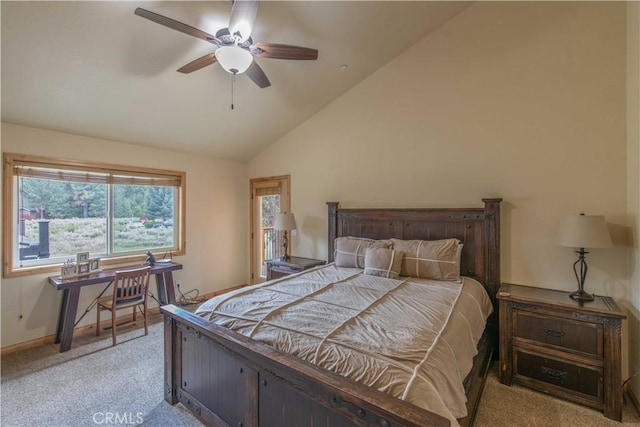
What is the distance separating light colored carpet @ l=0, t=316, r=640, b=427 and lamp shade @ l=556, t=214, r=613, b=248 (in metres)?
1.23

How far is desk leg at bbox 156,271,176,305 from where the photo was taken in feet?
12.8

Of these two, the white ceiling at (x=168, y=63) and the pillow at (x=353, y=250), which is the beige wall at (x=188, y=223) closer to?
the white ceiling at (x=168, y=63)

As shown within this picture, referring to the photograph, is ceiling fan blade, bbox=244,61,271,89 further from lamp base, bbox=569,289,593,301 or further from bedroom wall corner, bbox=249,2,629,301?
lamp base, bbox=569,289,593,301

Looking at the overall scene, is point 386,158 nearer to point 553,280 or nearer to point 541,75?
point 541,75

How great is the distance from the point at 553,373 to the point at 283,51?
3.32 meters

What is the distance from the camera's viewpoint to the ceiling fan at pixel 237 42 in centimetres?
171

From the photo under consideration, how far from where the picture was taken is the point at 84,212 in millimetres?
3496

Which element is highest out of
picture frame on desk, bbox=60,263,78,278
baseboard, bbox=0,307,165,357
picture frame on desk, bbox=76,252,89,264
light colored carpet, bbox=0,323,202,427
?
picture frame on desk, bbox=76,252,89,264

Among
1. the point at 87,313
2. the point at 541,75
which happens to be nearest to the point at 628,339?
the point at 541,75

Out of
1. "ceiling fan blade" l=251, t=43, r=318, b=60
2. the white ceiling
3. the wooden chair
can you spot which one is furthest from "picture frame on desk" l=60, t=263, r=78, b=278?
"ceiling fan blade" l=251, t=43, r=318, b=60

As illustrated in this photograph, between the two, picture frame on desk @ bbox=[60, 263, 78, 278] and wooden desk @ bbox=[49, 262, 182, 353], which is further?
picture frame on desk @ bbox=[60, 263, 78, 278]

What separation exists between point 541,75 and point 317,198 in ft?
9.50

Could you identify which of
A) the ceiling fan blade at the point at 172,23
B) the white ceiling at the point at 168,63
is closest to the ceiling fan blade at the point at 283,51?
the ceiling fan blade at the point at 172,23

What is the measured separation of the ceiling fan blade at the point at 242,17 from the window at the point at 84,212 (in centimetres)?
283
